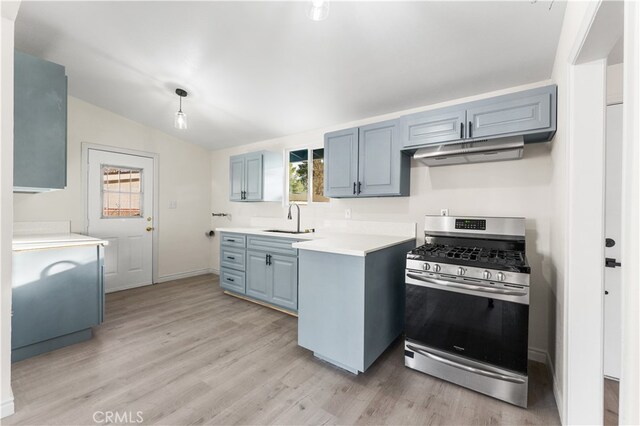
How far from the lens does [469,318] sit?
193 cm

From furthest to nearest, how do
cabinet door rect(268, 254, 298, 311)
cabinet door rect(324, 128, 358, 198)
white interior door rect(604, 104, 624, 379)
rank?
cabinet door rect(268, 254, 298, 311) < cabinet door rect(324, 128, 358, 198) < white interior door rect(604, 104, 624, 379)

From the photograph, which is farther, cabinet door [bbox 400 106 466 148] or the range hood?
cabinet door [bbox 400 106 466 148]

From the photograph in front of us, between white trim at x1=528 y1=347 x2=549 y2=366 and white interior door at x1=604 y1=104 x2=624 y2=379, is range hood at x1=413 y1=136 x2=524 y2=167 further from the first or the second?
white trim at x1=528 y1=347 x2=549 y2=366

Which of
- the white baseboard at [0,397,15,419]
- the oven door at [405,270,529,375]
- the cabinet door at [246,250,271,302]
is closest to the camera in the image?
the white baseboard at [0,397,15,419]

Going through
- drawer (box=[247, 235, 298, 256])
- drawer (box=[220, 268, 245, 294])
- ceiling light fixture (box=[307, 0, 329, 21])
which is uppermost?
ceiling light fixture (box=[307, 0, 329, 21])

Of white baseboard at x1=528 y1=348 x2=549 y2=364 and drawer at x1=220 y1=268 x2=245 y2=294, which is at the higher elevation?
drawer at x1=220 y1=268 x2=245 y2=294

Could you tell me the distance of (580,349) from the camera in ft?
4.94

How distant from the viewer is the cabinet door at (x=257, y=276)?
3.41m

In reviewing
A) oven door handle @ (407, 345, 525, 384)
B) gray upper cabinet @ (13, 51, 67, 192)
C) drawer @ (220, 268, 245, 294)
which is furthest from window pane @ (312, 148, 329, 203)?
gray upper cabinet @ (13, 51, 67, 192)

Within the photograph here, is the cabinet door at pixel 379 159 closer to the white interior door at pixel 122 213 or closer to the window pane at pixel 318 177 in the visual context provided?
the window pane at pixel 318 177

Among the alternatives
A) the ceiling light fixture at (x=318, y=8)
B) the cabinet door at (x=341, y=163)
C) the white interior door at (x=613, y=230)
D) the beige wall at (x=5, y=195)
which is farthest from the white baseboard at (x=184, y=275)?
the white interior door at (x=613, y=230)

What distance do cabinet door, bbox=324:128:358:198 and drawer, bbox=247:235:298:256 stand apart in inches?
28.5

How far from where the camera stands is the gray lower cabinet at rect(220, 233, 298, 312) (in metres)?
3.16

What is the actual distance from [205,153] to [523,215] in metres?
4.83
